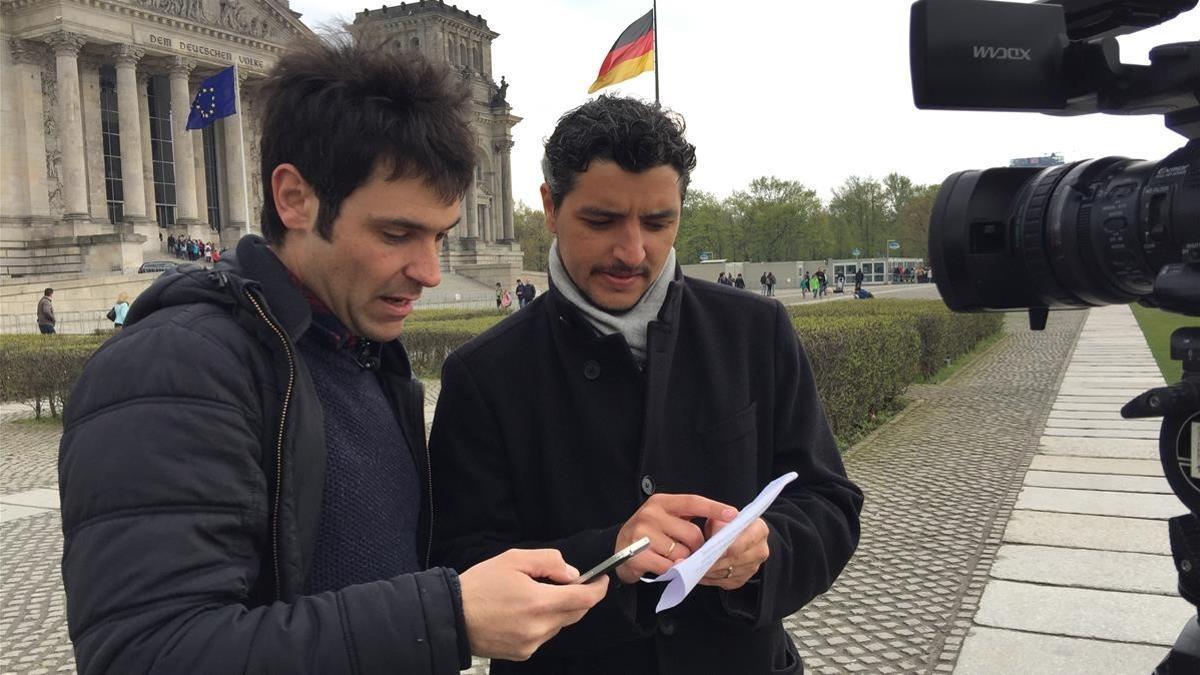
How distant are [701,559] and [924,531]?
194 inches

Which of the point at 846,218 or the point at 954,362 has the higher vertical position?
the point at 846,218

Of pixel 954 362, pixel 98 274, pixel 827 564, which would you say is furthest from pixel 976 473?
pixel 98 274

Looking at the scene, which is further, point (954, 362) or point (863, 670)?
point (954, 362)

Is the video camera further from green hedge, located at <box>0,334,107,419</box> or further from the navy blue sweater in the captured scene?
green hedge, located at <box>0,334,107,419</box>

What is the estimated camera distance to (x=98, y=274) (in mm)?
34531

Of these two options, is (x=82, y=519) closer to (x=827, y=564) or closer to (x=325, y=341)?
(x=325, y=341)

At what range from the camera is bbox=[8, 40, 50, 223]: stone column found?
35.9 meters

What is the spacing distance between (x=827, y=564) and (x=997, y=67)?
1.01 meters

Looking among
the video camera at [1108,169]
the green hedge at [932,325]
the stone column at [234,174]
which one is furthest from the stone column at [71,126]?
the video camera at [1108,169]

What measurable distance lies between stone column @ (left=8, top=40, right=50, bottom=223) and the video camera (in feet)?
136

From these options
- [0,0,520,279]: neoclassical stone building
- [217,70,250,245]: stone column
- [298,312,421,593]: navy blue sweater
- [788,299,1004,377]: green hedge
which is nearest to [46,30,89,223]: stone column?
[0,0,520,279]: neoclassical stone building

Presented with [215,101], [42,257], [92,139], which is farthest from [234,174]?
[215,101]

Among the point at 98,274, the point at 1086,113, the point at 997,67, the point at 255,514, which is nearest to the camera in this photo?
the point at 255,514

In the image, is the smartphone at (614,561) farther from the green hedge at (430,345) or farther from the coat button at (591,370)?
the green hedge at (430,345)
